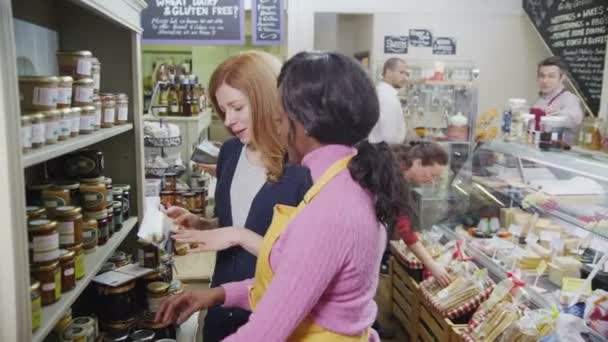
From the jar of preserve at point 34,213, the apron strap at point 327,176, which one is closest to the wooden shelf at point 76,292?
the jar of preserve at point 34,213

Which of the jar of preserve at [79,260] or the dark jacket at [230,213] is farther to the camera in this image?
the dark jacket at [230,213]

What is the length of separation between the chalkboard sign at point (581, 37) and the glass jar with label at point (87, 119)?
5199mm

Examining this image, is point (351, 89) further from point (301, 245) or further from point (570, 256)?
point (570, 256)

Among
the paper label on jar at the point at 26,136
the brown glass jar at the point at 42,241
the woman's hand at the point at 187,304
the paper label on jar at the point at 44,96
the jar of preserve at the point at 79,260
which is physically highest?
the paper label on jar at the point at 44,96

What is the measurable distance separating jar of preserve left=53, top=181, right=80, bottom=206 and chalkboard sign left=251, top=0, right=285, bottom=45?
13.2 feet

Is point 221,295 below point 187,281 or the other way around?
the other way around

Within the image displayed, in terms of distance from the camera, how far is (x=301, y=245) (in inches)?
47.7

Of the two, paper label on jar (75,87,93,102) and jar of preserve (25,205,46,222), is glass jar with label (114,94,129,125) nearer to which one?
paper label on jar (75,87,93,102)

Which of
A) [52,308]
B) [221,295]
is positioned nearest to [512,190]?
[221,295]

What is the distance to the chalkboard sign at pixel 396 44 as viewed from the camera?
21.7 ft

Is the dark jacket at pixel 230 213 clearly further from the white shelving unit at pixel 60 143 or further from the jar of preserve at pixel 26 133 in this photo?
the jar of preserve at pixel 26 133

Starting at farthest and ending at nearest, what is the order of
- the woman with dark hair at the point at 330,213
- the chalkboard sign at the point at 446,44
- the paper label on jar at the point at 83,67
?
the chalkboard sign at the point at 446,44 → the paper label on jar at the point at 83,67 → the woman with dark hair at the point at 330,213

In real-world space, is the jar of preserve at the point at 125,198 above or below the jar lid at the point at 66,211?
below

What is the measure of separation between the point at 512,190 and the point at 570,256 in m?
0.70
